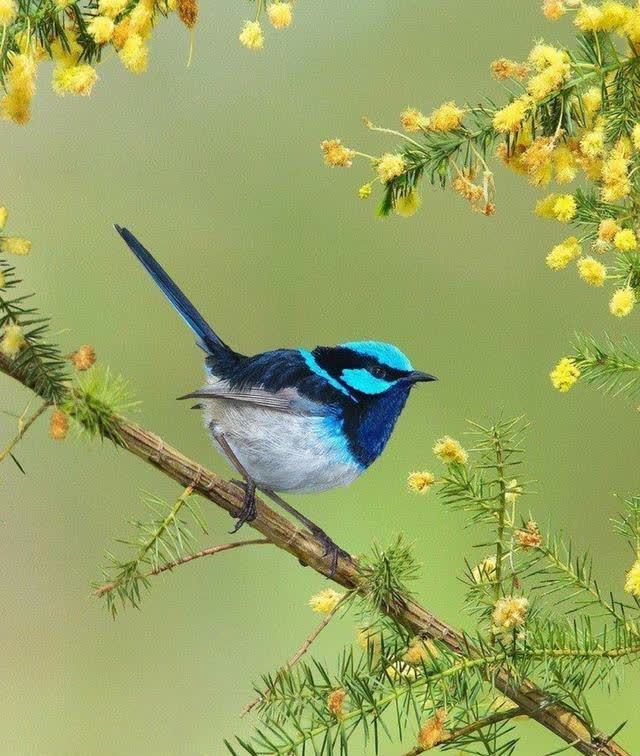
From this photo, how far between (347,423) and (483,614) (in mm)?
772

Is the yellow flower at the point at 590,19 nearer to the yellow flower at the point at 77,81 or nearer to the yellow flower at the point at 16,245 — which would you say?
the yellow flower at the point at 77,81

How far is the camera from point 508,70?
0.97 metres

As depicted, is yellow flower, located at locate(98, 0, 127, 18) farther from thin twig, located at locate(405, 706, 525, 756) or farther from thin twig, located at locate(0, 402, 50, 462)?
thin twig, located at locate(405, 706, 525, 756)

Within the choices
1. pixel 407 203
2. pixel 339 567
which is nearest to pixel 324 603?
pixel 339 567

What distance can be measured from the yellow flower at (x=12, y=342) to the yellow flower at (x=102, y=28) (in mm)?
270

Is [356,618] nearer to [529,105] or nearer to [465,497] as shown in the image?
[465,497]

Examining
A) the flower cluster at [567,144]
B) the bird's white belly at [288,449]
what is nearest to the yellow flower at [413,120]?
the flower cluster at [567,144]

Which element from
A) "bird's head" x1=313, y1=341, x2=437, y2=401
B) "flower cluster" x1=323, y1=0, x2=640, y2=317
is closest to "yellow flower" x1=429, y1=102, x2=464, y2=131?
"flower cluster" x1=323, y1=0, x2=640, y2=317

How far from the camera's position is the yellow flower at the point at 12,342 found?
0.73m

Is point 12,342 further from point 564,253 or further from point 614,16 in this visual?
point 614,16

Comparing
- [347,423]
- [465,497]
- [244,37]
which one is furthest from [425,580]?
[244,37]

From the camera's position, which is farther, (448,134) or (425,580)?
(425,580)

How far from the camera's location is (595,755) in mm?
848

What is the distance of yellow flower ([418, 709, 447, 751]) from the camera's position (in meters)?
0.81
